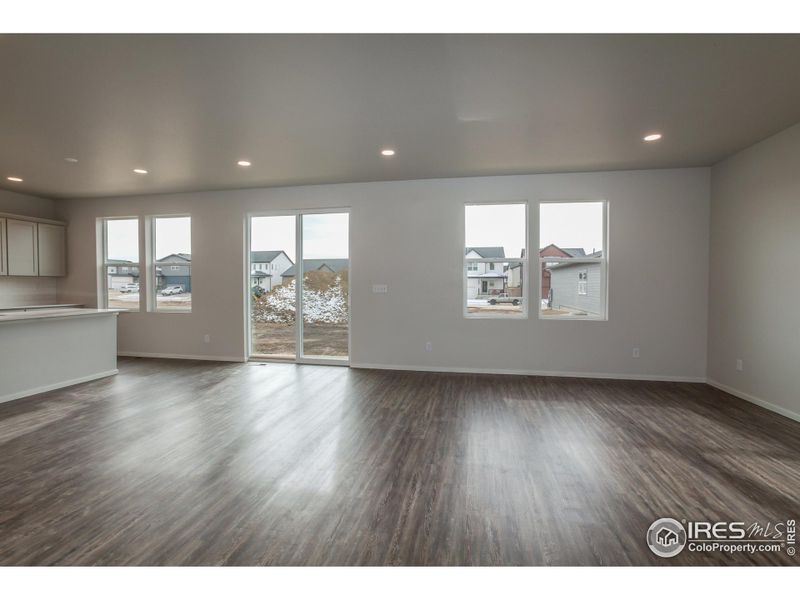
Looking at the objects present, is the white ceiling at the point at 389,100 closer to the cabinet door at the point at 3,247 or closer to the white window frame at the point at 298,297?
the white window frame at the point at 298,297

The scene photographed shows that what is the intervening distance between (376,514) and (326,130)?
3.29 meters

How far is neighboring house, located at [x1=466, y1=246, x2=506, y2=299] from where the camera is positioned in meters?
5.37

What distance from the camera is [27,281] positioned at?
634cm

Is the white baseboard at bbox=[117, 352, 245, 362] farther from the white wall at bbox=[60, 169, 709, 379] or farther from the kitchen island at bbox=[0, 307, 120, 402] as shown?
the kitchen island at bbox=[0, 307, 120, 402]

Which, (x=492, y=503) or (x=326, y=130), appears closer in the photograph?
(x=492, y=503)

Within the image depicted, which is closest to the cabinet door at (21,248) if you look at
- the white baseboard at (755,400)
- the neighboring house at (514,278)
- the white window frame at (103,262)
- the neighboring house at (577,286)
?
the white window frame at (103,262)

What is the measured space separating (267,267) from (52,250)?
3.90 m

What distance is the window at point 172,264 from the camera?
20.6 feet

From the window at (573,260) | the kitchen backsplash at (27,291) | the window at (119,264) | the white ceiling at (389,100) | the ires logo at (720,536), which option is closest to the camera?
the ires logo at (720,536)

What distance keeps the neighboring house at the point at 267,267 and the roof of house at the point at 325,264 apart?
0.73 ft

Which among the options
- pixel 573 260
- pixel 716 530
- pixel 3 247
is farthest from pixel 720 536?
pixel 3 247

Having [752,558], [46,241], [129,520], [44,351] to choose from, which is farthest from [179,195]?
[752,558]

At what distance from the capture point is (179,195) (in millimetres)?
6207
